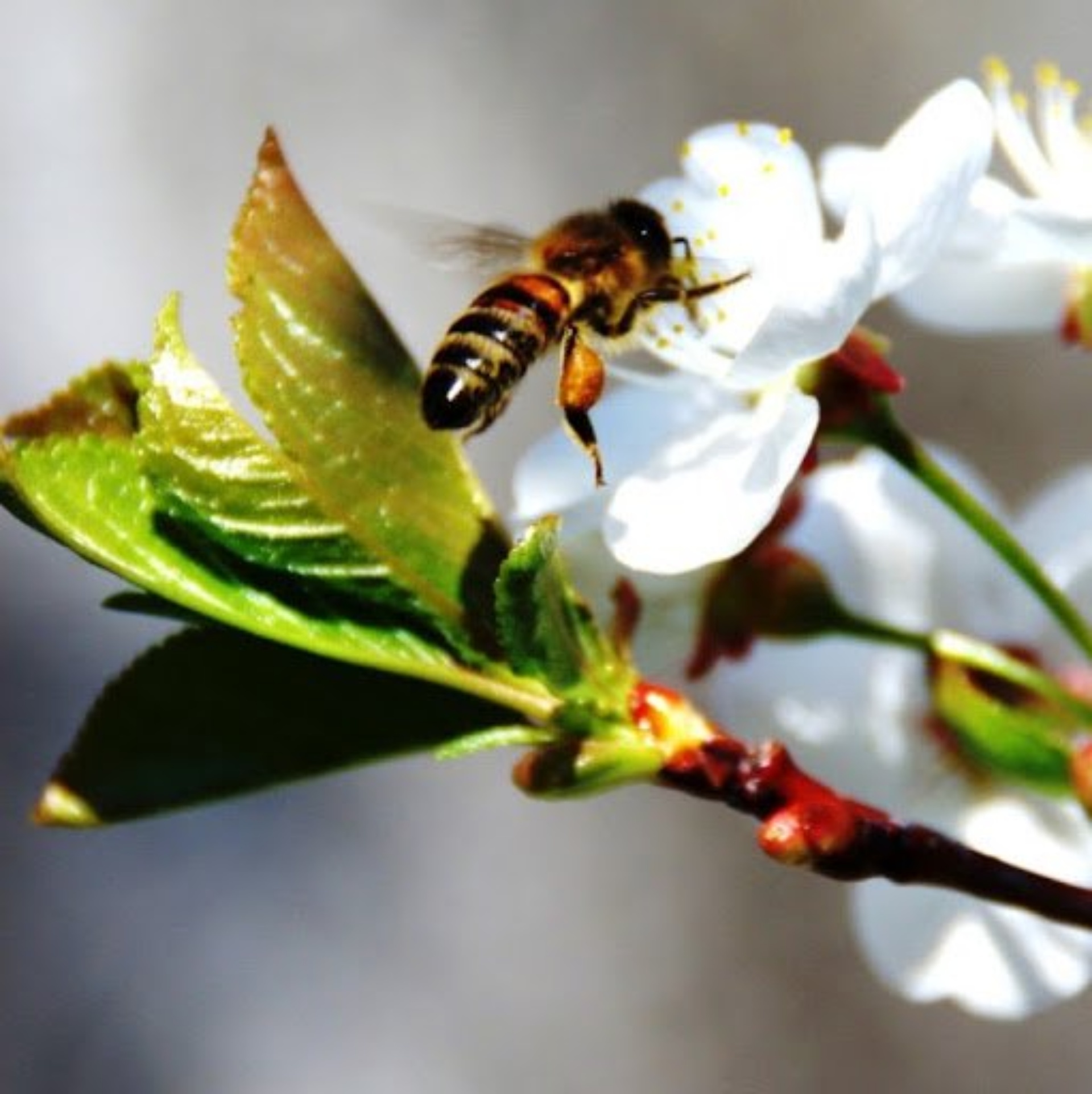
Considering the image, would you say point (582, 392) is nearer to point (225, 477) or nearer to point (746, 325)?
point (746, 325)

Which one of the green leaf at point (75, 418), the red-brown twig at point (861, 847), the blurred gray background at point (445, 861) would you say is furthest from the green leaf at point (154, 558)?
the blurred gray background at point (445, 861)

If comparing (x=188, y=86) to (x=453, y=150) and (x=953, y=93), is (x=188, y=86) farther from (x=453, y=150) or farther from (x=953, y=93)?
(x=953, y=93)

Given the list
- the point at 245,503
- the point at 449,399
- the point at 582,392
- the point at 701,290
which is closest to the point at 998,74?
the point at 701,290

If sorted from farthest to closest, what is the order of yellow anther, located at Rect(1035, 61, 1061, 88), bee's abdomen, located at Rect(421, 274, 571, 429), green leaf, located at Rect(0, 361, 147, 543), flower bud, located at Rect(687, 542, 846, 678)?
yellow anther, located at Rect(1035, 61, 1061, 88) < flower bud, located at Rect(687, 542, 846, 678) < bee's abdomen, located at Rect(421, 274, 571, 429) < green leaf, located at Rect(0, 361, 147, 543)

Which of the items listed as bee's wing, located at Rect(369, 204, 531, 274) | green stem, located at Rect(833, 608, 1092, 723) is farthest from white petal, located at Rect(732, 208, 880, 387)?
bee's wing, located at Rect(369, 204, 531, 274)

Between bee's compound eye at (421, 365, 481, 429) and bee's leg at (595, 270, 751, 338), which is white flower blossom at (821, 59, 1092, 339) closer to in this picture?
bee's leg at (595, 270, 751, 338)

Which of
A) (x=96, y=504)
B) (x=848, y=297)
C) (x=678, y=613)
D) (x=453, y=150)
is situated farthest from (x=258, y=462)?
(x=453, y=150)
